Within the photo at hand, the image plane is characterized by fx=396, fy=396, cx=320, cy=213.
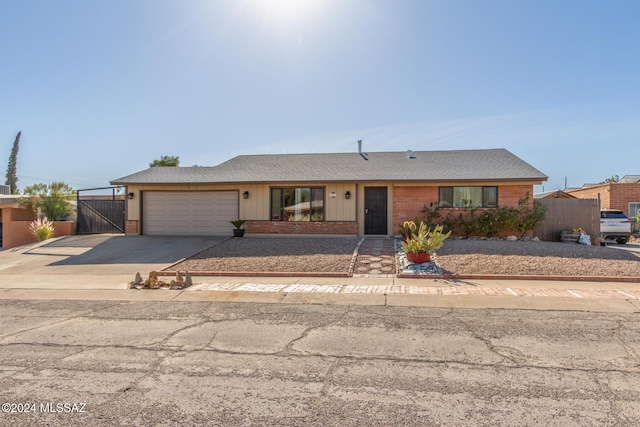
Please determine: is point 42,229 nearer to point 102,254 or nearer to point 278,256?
point 102,254

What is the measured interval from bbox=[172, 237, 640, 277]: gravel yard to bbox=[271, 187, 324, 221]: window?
246 centimetres

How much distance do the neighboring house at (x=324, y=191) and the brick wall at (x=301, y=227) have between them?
0.04 metres

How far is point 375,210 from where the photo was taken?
16.0m

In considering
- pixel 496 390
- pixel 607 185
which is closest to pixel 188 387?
pixel 496 390

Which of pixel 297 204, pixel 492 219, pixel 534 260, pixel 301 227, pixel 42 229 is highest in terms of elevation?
pixel 297 204

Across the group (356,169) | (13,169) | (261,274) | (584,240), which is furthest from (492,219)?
(13,169)

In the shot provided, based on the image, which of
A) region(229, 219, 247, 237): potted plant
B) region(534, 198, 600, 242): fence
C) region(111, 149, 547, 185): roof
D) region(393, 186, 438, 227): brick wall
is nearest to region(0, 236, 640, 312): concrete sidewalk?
region(393, 186, 438, 227): brick wall

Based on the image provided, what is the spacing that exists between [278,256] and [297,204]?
495 centimetres

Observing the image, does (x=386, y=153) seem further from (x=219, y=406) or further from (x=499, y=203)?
(x=219, y=406)

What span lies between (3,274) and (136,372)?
985 cm

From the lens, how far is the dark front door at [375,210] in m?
15.9

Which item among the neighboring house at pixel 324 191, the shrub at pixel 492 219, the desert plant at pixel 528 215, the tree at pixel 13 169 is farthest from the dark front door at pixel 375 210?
the tree at pixel 13 169

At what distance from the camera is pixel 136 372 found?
404 cm

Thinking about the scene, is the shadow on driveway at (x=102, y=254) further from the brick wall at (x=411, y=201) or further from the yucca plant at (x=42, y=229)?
the brick wall at (x=411, y=201)
